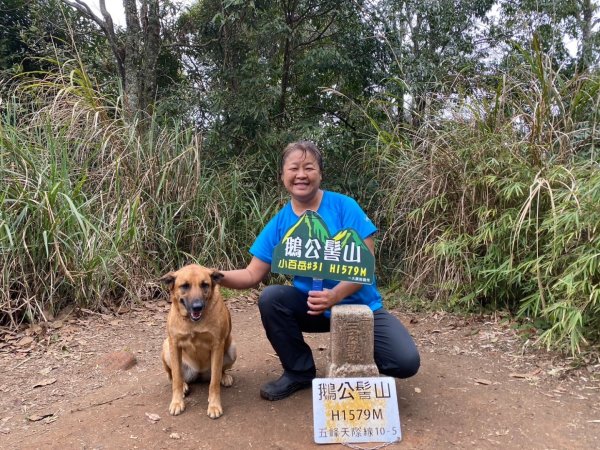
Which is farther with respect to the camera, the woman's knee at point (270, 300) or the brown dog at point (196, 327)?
the woman's knee at point (270, 300)

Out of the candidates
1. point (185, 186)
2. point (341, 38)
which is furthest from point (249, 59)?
point (185, 186)

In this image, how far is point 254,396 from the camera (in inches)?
109

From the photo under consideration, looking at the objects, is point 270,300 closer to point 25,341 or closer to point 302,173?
point 302,173

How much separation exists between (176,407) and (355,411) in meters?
0.99

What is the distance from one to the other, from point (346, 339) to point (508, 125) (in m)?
2.93

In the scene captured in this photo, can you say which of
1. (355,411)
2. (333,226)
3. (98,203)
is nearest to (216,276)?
(333,226)

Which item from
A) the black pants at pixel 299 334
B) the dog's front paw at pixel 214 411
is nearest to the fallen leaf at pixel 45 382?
the dog's front paw at pixel 214 411

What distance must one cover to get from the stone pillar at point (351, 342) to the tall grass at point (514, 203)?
158cm

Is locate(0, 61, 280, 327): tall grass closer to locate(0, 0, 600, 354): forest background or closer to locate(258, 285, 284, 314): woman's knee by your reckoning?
locate(0, 0, 600, 354): forest background

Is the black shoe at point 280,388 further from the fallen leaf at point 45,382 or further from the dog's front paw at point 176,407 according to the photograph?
the fallen leaf at point 45,382

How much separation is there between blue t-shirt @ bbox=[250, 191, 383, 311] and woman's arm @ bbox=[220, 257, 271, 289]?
41 millimetres

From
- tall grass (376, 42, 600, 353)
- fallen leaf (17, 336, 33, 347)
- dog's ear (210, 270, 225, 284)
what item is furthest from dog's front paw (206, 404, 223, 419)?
tall grass (376, 42, 600, 353)

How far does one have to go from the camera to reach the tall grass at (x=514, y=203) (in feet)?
10.8

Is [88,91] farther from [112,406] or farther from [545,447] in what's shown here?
[545,447]
